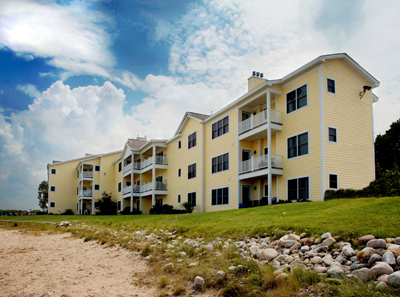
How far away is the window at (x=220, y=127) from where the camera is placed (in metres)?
27.2

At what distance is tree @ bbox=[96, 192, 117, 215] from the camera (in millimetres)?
47469

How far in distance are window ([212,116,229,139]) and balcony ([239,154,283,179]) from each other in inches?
156

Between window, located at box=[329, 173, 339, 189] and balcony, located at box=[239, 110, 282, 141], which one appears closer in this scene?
window, located at box=[329, 173, 339, 189]

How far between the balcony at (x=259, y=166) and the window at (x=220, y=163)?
226 cm

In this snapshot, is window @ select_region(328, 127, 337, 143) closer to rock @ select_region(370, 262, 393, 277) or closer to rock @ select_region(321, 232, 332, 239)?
rock @ select_region(321, 232, 332, 239)

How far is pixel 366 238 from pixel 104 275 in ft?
23.0

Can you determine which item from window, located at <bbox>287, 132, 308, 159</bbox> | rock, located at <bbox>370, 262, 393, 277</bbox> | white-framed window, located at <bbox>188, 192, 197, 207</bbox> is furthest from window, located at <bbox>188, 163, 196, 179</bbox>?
rock, located at <bbox>370, 262, 393, 277</bbox>

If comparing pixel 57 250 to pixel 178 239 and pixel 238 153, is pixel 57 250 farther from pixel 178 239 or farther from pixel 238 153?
pixel 238 153

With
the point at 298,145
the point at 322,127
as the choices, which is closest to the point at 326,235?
the point at 322,127

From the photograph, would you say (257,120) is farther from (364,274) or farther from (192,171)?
(364,274)

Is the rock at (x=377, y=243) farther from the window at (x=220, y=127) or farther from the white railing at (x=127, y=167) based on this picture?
the white railing at (x=127, y=167)

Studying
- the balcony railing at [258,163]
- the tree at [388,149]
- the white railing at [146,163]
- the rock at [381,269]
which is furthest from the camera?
the white railing at [146,163]

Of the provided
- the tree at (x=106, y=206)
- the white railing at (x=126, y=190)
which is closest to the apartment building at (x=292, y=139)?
the white railing at (x=126, y=190)

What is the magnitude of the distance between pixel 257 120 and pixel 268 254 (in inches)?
629
